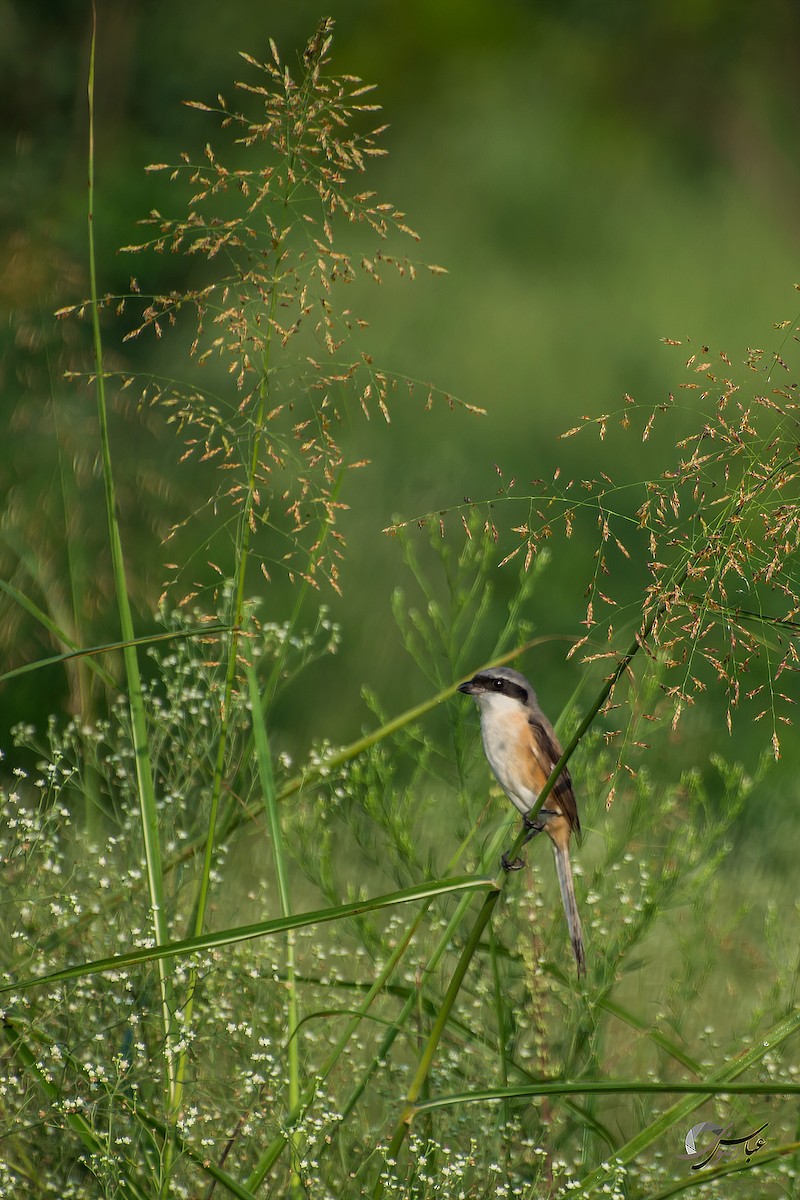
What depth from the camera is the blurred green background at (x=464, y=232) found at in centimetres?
580

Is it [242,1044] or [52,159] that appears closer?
[242,1044]

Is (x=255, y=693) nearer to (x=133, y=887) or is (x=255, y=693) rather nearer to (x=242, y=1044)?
(x=133, y=887)

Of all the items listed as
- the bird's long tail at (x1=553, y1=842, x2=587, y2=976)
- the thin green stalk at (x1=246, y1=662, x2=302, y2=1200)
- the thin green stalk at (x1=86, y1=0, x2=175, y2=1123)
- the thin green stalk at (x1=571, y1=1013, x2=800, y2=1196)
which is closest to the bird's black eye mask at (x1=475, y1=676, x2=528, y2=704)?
the bird's long tail at (x1=553, y1=842, x2=587, y2=976)

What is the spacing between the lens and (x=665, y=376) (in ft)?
27.9

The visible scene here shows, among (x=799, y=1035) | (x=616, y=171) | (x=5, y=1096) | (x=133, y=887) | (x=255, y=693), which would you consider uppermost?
(x=616, y=171)

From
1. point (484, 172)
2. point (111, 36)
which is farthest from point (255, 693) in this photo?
point (484, 172)

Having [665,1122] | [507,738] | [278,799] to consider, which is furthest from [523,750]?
[665,1122]

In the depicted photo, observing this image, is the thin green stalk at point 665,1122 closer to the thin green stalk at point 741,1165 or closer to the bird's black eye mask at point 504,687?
the thin green stalk at point 741,1165

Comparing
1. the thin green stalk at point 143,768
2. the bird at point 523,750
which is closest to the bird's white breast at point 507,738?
the bird at point 523,750

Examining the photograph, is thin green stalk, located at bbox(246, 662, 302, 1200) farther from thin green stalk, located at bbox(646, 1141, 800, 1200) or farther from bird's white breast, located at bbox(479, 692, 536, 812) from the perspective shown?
bird's white breast, located at bbox(479, 692, 536, 812)

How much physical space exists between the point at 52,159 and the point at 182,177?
0.90 metres

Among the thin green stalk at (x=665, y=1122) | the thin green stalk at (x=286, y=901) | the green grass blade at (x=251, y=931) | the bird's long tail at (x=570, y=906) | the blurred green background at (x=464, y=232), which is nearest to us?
the green grass blade at (x=251, y=931)

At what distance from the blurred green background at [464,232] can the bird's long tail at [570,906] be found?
2.22 meters

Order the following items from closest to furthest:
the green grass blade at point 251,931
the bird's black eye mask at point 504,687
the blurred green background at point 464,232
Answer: the green grass blade at point 251,931
the bird's black eye mask at point 504,687
the blurred green background at point 464,232
